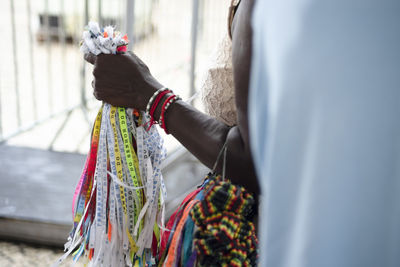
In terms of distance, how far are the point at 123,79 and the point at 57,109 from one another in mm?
3463

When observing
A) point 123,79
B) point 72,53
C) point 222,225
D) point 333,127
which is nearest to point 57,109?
point 72,53

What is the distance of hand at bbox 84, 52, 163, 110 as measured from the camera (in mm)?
1147

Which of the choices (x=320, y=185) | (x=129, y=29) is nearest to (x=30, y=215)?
(x=129, y=29)

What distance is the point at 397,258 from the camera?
1.94 ft

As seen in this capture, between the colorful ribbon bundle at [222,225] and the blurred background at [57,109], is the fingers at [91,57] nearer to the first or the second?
the blurred background at [57,109]

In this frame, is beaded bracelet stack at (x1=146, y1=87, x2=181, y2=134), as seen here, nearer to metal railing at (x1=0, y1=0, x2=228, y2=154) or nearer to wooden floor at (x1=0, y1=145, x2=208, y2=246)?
wooden floor at (x1=0, y1=145, x2=208, y2=246)

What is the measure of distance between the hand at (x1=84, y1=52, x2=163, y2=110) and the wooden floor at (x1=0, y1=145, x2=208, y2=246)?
1175 millimetres

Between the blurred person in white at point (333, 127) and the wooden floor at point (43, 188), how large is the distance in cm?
175

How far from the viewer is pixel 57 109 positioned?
4.36 meters

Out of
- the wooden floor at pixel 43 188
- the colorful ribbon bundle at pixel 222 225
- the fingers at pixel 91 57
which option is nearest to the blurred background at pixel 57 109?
the wooden floor at pixel 43 188

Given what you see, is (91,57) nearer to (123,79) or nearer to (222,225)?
(123,79)

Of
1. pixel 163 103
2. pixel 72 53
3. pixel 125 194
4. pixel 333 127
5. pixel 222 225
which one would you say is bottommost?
pixel 72 53

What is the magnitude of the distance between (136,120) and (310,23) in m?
0.82

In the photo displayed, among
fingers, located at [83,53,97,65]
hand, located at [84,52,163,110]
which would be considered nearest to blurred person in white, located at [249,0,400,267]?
hand, located at [84,52,163,110]
